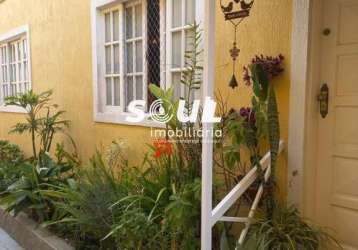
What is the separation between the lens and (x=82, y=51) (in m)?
4.80

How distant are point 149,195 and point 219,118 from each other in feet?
3.29

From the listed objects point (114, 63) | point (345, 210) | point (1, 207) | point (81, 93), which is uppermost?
point (114, 63)

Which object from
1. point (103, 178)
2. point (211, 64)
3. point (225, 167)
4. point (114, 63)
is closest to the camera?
point (211, 64)

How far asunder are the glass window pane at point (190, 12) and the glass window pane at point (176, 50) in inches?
7.5

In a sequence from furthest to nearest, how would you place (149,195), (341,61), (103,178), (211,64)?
(103,178) → (149,195) → (341,61) → (211,64)

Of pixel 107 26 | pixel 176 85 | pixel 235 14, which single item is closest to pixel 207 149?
pixel 235 14

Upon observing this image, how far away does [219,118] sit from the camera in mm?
2902

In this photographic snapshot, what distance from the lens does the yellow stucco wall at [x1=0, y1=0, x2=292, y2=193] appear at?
8.47ft

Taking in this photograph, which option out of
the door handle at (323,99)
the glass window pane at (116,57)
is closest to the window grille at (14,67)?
the glass window pane at (116,57)

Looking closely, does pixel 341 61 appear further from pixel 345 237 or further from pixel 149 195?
pixel 149 195

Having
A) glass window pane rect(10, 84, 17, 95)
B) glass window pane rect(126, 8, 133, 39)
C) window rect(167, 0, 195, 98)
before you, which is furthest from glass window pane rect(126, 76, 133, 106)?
glass window pane rect(10, 84, 17, 95)

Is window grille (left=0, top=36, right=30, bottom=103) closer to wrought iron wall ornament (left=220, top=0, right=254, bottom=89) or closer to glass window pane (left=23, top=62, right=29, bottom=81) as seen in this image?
glass window pane (left=23, top=62, right=29, bottom=81)

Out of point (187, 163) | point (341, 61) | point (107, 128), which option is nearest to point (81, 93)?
point (107, 128)

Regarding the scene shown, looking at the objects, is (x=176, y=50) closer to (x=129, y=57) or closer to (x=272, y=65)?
(x=129, y=57)
